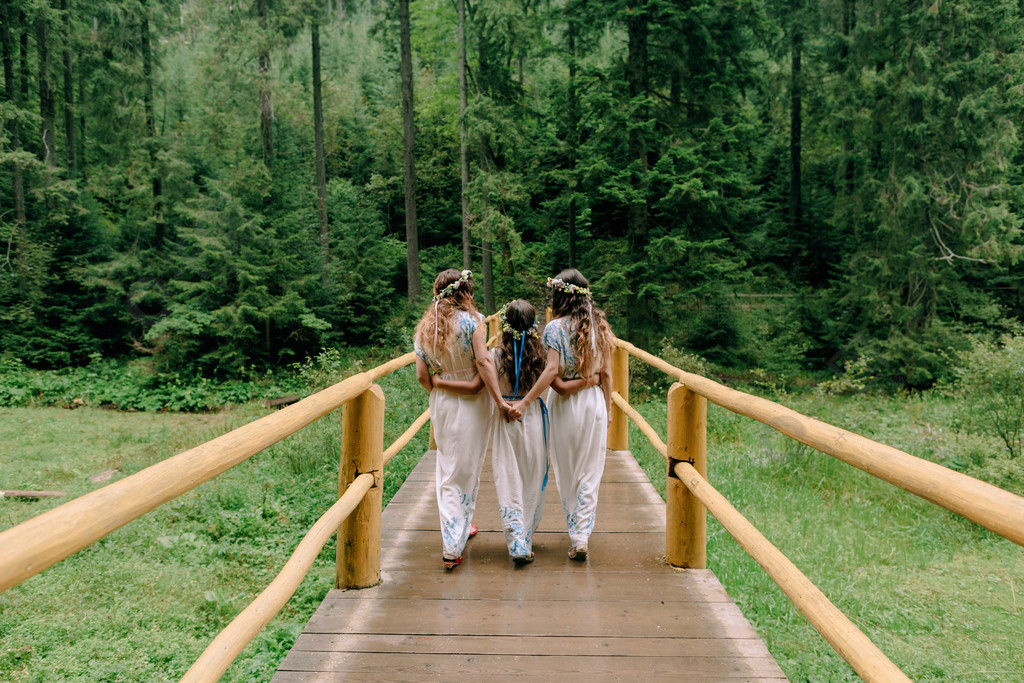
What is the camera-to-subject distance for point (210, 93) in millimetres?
27500

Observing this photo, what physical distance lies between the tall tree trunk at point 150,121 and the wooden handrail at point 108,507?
23.6 metres

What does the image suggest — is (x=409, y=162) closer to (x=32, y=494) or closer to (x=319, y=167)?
(x=319, y=167)

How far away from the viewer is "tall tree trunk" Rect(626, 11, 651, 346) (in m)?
18.2

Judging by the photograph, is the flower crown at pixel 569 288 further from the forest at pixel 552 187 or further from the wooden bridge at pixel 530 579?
the forest at pixel 552 187

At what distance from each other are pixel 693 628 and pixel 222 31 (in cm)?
2427

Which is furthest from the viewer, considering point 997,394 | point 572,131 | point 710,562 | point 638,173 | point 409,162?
point 409,162

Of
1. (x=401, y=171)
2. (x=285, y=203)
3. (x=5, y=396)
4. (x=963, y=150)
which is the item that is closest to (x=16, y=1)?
(x=285, y=203)

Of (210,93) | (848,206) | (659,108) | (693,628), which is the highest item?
(210,93)

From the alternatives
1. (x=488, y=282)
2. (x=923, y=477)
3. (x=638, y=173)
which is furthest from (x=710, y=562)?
(x=488, y=282)

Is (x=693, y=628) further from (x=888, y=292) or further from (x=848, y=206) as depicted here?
(x=848, y=206)

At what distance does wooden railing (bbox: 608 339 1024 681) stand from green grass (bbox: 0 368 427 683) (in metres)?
2.72

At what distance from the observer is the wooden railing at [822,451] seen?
1.29 m

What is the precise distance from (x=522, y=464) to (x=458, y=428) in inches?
18.1

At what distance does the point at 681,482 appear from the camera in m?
3.50
